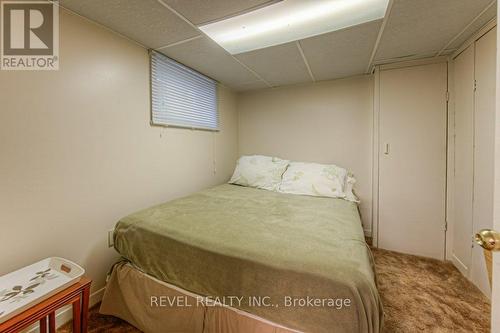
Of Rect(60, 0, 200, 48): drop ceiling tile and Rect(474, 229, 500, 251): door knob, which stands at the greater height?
Rect(60, 0, 200, 48): drop ceiling tile

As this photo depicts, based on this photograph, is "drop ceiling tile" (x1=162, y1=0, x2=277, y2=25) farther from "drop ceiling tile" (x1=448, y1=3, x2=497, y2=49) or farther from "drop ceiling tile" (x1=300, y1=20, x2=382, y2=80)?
"drop ceiling tile" (x1=448, y1=3, x2=497, y2=49)

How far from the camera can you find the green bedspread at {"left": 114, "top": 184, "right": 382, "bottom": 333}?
86cm

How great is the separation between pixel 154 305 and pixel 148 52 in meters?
2.05

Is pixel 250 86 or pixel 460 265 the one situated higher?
pixel 250 86

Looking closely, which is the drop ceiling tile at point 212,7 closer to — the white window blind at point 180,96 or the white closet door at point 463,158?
the white window blind at point 180,96

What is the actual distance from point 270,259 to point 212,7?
1.58 meters

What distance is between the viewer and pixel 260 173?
101 inches

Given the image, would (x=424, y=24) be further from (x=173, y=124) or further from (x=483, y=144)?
(x=173, y=124)

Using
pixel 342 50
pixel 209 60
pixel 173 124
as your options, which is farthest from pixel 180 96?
pixel 342 50

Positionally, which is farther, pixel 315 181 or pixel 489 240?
pixel 315 181

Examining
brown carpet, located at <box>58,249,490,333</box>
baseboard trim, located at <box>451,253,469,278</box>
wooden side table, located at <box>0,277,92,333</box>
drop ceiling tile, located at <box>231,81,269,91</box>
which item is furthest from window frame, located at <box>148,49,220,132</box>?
baseboard trim, located at <box>451,253,469,278</box>

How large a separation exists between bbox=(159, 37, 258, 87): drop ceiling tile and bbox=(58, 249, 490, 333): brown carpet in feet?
7.32

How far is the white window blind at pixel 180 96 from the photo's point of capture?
1.97 m

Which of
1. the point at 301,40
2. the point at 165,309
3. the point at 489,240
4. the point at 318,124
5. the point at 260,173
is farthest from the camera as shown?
the point at 318,124
